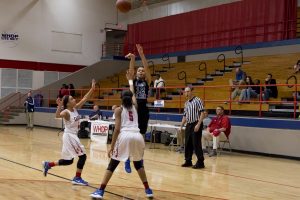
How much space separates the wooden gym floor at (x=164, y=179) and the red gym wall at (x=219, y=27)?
419 inches

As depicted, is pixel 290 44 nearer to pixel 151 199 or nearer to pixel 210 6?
pixel 210 6

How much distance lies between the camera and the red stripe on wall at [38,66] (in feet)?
93.0

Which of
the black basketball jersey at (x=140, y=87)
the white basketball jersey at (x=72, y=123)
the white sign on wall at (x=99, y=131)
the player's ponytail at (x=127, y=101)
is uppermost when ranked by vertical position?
the black basketball jersey at (x=140, y=87)

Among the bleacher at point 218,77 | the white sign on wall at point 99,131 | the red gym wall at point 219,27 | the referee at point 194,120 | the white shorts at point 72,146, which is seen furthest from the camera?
the red gym wall at point 219,27

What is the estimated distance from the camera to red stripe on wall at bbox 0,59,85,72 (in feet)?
93.0

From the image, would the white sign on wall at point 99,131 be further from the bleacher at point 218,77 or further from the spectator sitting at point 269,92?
the spectator sitting at point 269,92

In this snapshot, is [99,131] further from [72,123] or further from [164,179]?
[72,123]

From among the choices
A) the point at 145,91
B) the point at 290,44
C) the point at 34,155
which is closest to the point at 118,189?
the point at 145,91

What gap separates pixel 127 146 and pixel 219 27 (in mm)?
19947

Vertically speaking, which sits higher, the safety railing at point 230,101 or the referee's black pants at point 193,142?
the safety railing at point 230,101

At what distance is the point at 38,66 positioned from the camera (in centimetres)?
2952

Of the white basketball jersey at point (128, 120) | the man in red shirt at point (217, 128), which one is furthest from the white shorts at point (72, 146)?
the man in red shirt at point (217, 128)

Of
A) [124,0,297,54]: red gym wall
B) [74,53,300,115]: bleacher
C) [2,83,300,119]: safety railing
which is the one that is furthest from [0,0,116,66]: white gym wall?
[2,83,300,119]: safety railing

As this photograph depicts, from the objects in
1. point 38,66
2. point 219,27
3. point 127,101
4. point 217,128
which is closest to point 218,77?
point 219,27
